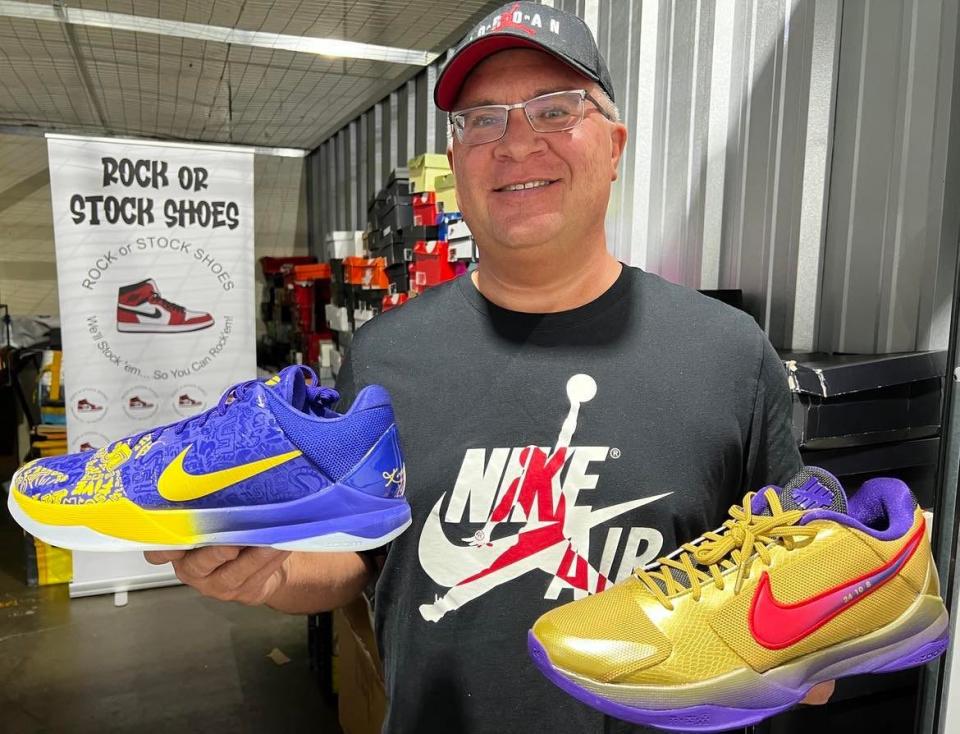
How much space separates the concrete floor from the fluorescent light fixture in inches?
127

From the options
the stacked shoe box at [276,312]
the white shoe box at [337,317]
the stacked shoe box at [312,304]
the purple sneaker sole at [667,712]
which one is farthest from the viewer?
the stacked shoe box at [276,312]

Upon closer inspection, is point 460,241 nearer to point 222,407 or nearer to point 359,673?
point 359,673

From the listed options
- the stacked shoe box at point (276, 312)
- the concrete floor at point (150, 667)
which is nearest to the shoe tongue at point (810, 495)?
the concrete floor at point (150, 667)

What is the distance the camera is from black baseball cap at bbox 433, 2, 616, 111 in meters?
0.90

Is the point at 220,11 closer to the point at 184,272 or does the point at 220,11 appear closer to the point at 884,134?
the point at 184,272

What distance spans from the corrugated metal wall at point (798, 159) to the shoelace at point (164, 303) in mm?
2316

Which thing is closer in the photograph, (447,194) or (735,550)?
(735,550)

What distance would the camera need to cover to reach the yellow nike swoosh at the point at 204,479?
2.90 ft

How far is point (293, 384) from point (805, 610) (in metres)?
0.72

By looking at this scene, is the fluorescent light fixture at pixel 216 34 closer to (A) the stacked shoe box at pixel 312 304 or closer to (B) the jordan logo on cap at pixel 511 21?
(A) the stacked shoe box at pixel 312 304

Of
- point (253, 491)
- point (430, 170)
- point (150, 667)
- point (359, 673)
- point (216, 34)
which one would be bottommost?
point (150, 667)

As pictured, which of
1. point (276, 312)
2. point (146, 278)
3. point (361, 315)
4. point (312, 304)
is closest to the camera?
point (146, 278)

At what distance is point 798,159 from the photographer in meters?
1.65

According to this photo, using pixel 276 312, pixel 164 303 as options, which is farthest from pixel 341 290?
pixel 276 312
